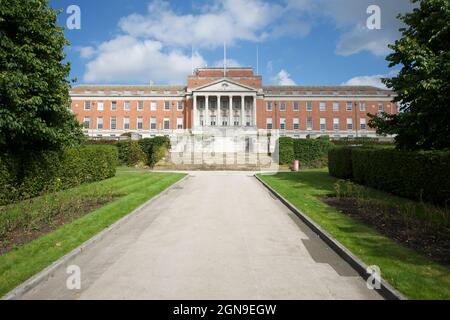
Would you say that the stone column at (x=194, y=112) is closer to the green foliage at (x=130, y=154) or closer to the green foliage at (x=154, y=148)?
the green foliage at (x=154, y=148)

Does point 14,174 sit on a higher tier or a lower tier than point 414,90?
lower

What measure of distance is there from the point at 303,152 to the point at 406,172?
27103 millimetres

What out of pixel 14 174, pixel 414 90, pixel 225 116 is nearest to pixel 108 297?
pixel 14 174

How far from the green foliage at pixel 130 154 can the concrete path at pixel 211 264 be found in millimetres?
32094

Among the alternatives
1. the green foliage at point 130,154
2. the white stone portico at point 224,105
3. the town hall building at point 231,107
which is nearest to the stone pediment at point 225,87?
the white stone portico at point 224,105

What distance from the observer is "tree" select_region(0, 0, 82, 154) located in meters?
12.0

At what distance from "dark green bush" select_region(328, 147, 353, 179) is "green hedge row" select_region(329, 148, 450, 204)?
83cm

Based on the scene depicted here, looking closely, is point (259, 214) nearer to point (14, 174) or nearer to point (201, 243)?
point (201, 243)

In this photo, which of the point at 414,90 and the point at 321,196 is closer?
the point at 414,90

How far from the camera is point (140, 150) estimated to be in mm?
42688

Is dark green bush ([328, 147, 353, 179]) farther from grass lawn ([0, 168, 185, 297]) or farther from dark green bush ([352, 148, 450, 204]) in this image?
grass lawn ([0, 168, 185, 297])

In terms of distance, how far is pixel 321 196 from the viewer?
15.3m

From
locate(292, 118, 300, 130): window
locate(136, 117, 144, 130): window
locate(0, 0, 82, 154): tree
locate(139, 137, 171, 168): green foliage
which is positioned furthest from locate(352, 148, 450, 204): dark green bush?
locate(136, 117, 144, 130): window
